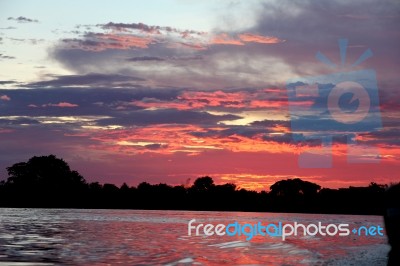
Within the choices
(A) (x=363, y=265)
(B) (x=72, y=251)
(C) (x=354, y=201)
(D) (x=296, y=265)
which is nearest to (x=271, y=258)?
(D) (x=296, y=265)

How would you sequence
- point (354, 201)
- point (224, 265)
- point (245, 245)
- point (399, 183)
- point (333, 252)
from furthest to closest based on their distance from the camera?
point (354, 201) → point (245, 245) → point (333, 252) → point (224, 265) → point (399, 183)

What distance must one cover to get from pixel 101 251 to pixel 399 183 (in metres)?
18.9

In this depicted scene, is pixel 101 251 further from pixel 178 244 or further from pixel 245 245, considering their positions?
pixel 245 245

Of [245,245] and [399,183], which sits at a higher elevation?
[399,183]

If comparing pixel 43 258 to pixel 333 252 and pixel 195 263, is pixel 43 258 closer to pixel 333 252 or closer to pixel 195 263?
pixel 195 263

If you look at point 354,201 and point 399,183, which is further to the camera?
point 354,201

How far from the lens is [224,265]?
32.0 m

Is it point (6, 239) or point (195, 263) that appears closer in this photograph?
point (195, 263)

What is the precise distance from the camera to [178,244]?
4638 cm

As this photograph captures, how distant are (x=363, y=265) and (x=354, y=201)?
16037cm

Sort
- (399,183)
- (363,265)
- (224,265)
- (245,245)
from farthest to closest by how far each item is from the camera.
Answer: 1. (245,245)
2. (363,265)
3. (224,265)
4. (399,183)

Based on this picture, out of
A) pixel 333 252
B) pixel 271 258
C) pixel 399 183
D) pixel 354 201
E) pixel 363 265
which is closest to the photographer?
pixel 399 183

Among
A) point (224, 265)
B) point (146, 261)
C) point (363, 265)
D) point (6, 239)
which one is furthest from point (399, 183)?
point (6, 239)

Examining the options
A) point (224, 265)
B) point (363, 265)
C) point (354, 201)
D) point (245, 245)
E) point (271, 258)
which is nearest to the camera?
point (224, 265)
